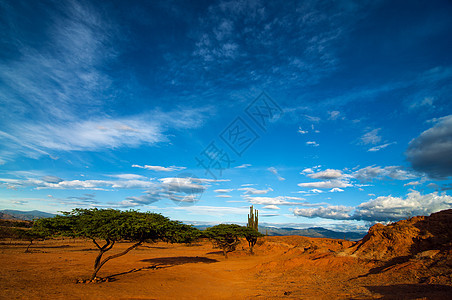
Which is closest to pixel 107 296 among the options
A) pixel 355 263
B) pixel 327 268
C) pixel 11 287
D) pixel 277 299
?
pixel 11 287

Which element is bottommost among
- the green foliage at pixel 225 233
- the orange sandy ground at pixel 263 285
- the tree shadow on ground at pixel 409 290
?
the orange sandy ground at pixel 263 285

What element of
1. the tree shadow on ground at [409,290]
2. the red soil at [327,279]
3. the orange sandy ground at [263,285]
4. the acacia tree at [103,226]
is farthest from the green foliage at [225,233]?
the tree shadow on ground at [409,290]

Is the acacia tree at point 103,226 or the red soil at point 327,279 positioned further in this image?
the acacia tree at point 103,226

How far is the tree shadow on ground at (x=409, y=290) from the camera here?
9781 millimetres

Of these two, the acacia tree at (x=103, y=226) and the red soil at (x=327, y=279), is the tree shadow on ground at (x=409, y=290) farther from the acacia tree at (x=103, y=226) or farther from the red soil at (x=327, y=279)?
the acacia tree at (x=103, y=226)

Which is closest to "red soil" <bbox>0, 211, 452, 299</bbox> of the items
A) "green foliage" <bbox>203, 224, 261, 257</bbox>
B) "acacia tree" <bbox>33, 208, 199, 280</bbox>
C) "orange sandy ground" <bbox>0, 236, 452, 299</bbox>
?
"orange sandy ground" <bbox>0, 236, 452, 299</bbox>

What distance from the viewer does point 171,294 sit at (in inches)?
575

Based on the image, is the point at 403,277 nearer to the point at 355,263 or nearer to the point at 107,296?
the point at 355,263

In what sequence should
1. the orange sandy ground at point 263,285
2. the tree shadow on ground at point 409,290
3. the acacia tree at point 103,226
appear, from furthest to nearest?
the acacia tree at point 103,226, the orange sandy ground at point 263,285, the tree shadow on ground at point 409,290

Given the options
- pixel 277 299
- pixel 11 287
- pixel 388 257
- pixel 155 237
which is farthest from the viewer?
pixel 155 237

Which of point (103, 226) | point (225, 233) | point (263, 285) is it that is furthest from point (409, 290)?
point (225, 233)

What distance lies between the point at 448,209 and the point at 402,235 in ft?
17.4

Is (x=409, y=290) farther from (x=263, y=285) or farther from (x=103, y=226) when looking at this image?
(x=103, y=226)

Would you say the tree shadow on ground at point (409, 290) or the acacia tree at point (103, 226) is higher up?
the acacia tree at point (103, 226)
